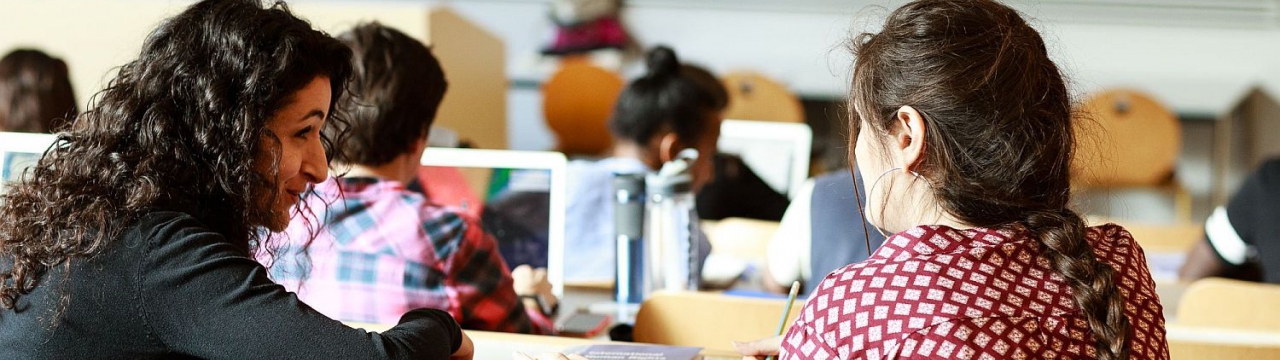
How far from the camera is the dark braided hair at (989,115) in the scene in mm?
940

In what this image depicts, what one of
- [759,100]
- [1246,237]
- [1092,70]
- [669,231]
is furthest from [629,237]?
[1092,70]

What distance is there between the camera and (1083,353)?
2.94 ft

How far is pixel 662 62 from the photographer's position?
261cm

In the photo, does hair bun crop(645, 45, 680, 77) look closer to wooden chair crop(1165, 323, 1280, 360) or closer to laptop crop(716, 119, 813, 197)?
laptop crop(716, 119, 813, 197)

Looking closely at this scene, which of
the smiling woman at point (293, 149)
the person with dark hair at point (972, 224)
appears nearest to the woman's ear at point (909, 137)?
the person with dark hair at point (972, 224)

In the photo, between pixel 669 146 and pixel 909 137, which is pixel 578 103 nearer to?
pixel 669 146

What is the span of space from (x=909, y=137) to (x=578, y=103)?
12.0 ft

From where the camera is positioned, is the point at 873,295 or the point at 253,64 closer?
the point at 873,295

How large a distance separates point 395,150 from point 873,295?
101 cm

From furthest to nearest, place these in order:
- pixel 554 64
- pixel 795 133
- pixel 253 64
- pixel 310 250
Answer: pixel 554 64
pixel 795 133
pixel 310 250
pixel 253 64

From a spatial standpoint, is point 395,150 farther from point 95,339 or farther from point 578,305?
point 95,339

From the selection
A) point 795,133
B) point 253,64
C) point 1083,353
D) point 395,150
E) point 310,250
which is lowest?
point 795,133

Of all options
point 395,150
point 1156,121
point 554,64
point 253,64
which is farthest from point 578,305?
point 1156,121

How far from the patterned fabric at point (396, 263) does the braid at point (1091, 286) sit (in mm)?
877
